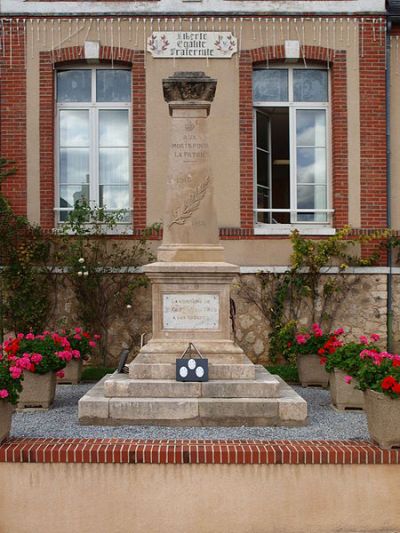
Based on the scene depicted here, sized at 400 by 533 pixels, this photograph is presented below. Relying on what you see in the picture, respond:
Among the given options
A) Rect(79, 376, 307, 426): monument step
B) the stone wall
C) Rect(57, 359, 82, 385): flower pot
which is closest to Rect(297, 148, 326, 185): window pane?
the stone wall

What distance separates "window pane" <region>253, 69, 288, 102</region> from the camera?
445 inches

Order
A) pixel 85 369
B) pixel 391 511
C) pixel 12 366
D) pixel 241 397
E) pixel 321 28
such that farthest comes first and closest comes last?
pixel 321 28 < pixel 85 369 < pixel 241 397 < pixel 12 366 < pixel 391 511

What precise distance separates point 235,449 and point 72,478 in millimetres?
1238

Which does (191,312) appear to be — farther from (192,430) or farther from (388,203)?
(388,203)

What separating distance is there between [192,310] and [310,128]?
222 inches

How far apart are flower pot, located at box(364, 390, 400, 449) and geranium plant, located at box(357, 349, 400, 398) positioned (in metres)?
0.06

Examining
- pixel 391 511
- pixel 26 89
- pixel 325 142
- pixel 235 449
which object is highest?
pixel 26 89

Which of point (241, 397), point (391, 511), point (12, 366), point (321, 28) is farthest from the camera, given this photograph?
point (321, 28)

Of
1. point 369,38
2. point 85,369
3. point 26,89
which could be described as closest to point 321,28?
point 369,38

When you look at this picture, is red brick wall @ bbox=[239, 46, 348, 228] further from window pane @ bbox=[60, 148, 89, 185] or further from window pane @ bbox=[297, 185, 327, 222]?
window pane @ bbox=[60, 148, 89, 185]

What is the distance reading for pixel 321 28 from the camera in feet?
36.2

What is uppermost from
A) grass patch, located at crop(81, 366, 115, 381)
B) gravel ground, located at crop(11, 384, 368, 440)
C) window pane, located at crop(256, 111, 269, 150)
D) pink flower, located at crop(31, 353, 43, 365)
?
window pane, located at crop(256, 111, 269, 150)

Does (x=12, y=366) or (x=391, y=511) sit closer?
(x=391, y=511)

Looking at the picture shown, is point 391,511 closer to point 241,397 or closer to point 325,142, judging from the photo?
point 241,397
